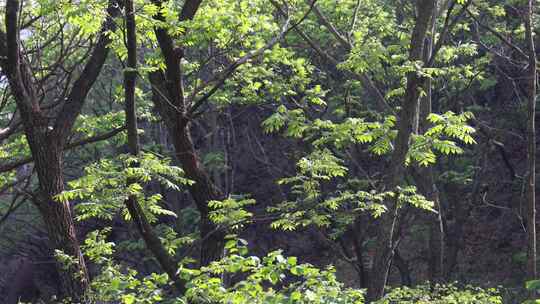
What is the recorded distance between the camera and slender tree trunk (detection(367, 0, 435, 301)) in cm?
885

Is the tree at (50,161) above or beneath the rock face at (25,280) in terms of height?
above

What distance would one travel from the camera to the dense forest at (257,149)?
7141 mm

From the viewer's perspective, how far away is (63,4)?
617 cm

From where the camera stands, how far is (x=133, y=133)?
768 centimetres

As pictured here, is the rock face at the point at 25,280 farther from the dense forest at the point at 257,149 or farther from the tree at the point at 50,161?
the tree at the point at 50,161

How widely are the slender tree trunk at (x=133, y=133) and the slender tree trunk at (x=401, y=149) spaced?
9.38 feet

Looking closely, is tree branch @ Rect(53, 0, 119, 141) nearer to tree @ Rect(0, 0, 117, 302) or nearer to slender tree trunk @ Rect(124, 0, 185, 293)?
tree @ Rect(0, 0, 117, 302)

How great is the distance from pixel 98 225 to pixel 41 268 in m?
2.61

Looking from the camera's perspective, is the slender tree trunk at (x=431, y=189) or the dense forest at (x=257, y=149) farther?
the slender tree trunk at (x=431, y=189)

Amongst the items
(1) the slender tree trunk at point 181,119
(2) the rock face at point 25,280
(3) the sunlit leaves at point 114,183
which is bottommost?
(2) the rock face at point 25,280

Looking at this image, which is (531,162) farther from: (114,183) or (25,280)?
(25,280)

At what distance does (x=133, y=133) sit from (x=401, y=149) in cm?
345

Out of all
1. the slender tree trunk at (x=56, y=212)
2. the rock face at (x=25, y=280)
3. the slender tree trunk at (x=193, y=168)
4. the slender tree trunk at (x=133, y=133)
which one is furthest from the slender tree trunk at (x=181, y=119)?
the rock face at (x=25, y=280)

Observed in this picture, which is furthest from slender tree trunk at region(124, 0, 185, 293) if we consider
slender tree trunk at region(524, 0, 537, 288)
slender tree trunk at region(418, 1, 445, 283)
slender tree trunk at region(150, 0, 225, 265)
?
slender tree trunk at region(524, 0, 537, 288)
